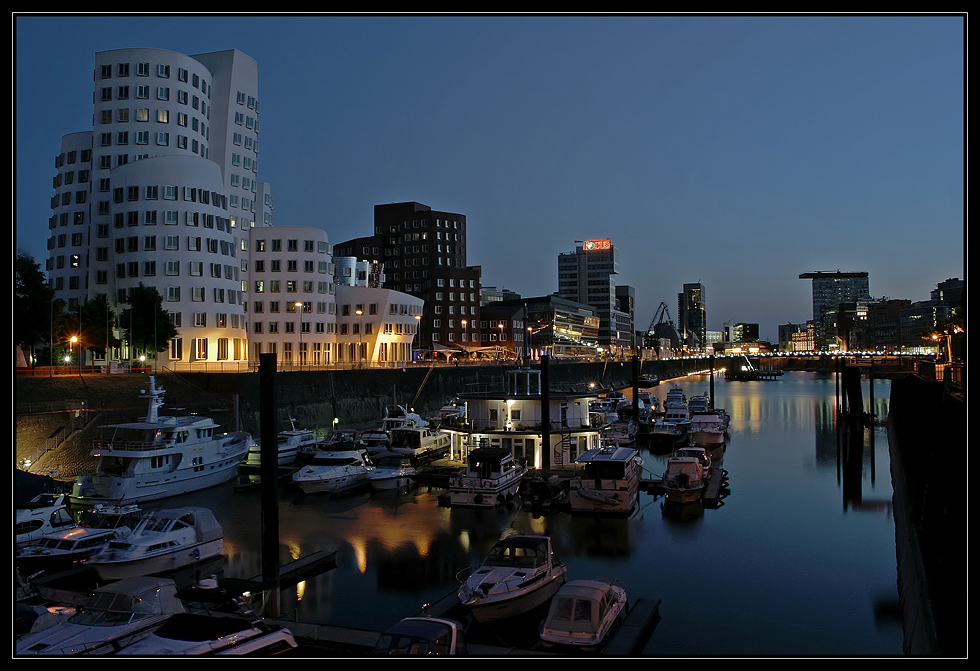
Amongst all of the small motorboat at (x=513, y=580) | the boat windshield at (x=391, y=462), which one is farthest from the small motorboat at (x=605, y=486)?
the boat windshield at (x=391, y=462)

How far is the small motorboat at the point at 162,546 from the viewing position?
68.6ft

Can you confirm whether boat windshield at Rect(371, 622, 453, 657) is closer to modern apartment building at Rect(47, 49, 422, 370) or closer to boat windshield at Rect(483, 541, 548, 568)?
boat windshield at Rect(483, 541, 548, 568)

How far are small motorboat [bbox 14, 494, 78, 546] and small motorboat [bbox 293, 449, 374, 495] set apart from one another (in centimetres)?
1095

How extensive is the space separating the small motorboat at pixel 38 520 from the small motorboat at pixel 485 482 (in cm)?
1519

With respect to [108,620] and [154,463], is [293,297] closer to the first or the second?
[154,463]

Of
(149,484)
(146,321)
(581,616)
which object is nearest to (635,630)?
(581,616)

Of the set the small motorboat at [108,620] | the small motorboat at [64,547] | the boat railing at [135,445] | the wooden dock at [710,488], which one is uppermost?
the boat railing at [135,445]

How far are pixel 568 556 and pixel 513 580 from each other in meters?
6.88

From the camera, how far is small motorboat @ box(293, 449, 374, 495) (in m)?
34.9

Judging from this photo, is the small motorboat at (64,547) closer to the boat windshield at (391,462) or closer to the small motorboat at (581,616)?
the boat windshield at (391,462)

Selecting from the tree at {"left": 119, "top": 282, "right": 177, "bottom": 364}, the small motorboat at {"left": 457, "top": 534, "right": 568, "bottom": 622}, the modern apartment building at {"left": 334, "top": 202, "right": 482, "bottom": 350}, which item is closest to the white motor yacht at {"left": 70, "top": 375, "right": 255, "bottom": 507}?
the small motorboat at {"left": 457, "top": 534, "right": 568, "bottom": 622}

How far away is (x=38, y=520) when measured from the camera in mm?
24656

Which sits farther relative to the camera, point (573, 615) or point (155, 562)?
point (155, 562)

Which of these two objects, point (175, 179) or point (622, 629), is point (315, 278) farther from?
point (622, 629)
